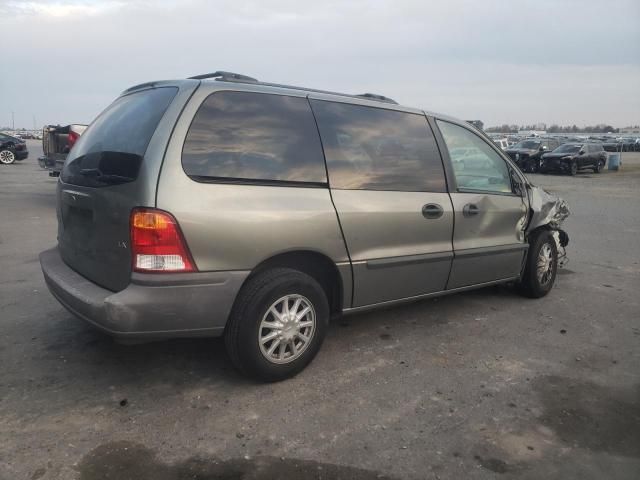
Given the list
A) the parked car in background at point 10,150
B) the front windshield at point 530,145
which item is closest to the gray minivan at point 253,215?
the parked car in background at point 10,150

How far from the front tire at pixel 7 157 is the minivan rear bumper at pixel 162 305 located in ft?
78.2

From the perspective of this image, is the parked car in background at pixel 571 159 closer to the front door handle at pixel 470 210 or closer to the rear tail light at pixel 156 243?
the front door handle at pixel 470 210

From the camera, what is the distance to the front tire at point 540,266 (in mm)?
5039

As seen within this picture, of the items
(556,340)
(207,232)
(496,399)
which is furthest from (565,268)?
(207,232)

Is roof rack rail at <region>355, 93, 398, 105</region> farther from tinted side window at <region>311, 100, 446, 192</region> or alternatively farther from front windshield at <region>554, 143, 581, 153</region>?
front windshield at <region>554, 143, 581, 153</region>

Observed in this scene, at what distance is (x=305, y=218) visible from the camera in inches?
127

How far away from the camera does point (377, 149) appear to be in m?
3.79

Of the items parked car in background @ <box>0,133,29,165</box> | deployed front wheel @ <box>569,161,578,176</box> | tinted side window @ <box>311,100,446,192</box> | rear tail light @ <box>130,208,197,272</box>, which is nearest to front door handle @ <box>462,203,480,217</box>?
tinted side window @ <box>311,100,446,192</box>

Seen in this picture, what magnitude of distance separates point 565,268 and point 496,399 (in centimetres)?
402

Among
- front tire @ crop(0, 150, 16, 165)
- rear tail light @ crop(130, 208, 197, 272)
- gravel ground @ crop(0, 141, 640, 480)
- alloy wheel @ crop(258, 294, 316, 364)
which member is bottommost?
gravel ground @ crop(0, 141, 640, 480)

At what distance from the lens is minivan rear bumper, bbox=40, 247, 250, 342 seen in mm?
2787

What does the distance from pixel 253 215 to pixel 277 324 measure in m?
0.70

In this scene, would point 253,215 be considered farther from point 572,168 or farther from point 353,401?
point 572,168

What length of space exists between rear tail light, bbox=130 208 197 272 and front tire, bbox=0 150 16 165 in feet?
79.5
